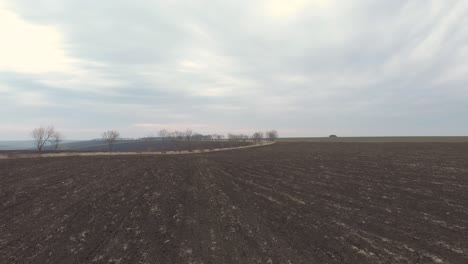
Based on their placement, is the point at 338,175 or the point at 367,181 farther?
the point at 338,175

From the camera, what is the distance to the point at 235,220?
53.1 feet

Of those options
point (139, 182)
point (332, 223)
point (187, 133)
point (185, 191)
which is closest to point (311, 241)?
point (332, 223)

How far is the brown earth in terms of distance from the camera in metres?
12.0

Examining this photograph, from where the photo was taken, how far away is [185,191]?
23547mm

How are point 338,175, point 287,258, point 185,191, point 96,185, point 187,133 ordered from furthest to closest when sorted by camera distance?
point 187,133, point 338,175, point 96,185, point 185,191, point 287,258

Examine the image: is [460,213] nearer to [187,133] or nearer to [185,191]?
[185,191]

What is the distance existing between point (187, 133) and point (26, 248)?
18244 centimetres

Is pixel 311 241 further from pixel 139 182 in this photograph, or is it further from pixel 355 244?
pixel 139 182

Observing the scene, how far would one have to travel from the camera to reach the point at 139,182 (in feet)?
90.2

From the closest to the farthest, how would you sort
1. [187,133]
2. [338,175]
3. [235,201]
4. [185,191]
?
1. [235,201]
2. [185,191]
3. [338,175]
4. [187,133]

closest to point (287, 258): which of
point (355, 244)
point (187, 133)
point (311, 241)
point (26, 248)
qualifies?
point (311, 241)

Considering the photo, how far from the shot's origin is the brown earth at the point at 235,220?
39.5 ft

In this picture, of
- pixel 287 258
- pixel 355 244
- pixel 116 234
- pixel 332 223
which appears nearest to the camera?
pixel 287 258

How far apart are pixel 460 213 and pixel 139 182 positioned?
25009mm
